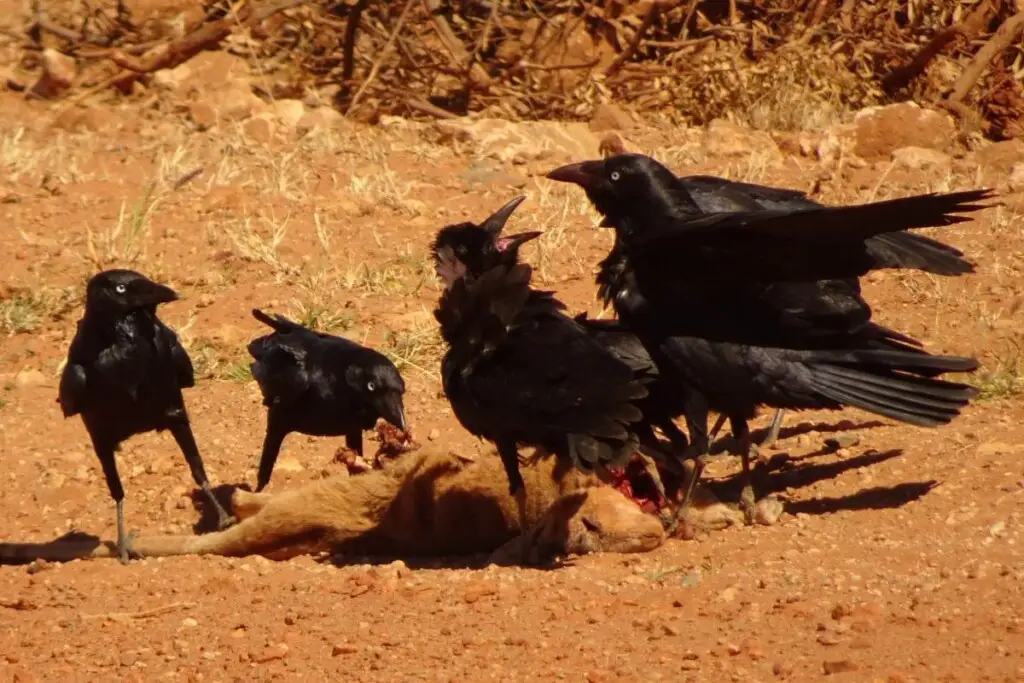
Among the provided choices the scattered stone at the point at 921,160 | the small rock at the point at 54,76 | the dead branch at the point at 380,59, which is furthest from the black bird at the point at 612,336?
the small rock at the point at 54,76

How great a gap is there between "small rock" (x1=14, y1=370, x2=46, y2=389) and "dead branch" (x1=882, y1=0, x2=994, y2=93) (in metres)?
6.74

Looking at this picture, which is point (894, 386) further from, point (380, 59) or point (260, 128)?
point (380, 59)

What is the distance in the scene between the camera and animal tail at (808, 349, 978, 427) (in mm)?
6184

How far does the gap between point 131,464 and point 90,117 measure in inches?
Result: 245

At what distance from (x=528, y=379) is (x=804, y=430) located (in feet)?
6.72

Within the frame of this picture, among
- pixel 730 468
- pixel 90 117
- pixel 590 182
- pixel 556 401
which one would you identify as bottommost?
pixel 90 117

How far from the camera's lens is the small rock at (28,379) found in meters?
8.54

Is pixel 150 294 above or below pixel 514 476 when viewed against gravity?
above

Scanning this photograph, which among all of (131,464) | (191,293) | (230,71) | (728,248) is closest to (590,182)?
(728,248)

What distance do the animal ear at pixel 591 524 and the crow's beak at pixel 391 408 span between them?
1.08 meters

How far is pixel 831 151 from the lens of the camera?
11.1m

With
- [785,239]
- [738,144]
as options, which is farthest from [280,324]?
[738,144]

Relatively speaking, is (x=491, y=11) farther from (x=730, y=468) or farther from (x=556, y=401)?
(x=556, y=401)

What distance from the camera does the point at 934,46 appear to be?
1208cm
